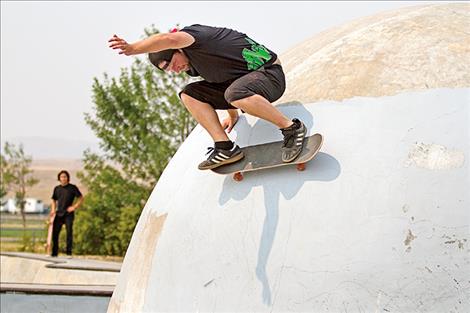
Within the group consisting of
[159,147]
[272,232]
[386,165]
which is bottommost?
[159,147]

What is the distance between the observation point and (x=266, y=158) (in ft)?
16.8

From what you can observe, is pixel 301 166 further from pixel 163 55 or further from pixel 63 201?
pixel 63 201

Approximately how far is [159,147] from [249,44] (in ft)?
60.3

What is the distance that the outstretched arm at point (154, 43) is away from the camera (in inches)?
191

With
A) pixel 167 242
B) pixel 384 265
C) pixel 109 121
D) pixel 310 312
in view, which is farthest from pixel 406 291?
pixel 109 121

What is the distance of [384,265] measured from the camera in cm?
468

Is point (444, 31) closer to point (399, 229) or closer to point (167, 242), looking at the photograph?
point (399, 229)

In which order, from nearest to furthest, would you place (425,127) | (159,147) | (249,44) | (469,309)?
(469,309), (425,127), (249,44), (159,147)

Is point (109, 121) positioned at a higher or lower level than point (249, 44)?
lower

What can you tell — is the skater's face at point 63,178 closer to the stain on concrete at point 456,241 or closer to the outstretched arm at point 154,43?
the outstretched arm at point 154,43

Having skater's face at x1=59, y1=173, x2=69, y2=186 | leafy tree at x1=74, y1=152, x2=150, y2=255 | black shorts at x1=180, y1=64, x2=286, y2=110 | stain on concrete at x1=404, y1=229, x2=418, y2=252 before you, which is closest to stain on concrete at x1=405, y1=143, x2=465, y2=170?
stain on concrete at x1=404, y1=229, x2=418, y2=252

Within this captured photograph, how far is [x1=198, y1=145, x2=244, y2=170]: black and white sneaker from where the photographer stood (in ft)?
17.2

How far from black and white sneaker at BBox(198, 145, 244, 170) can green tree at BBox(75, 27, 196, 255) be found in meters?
18.2

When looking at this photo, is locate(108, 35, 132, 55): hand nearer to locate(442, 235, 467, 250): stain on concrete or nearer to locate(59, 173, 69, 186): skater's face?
locate(442, 235, 467, 250): stain on concrete
